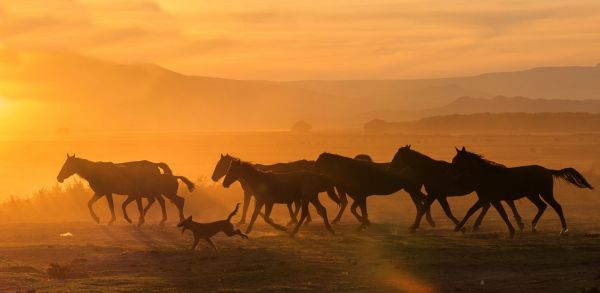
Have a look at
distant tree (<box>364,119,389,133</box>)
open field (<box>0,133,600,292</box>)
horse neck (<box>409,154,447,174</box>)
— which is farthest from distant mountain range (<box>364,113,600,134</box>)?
horse neck (<box>409,154,447,174</box>)

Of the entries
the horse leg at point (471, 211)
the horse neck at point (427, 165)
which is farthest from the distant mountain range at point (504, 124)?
the horse leg at point (471, 211)

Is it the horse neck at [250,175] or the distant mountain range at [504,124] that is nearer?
the horse neck at [250,175]

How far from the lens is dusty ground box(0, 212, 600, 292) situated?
15305 mm

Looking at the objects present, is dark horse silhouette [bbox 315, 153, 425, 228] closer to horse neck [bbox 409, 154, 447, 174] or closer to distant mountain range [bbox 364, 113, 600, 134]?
horse neck [bbox 409, 154, 447, 174]

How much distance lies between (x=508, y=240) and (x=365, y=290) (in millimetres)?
6537

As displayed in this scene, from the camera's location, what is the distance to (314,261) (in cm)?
1750

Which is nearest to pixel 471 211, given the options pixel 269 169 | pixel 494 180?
pixel 494 180

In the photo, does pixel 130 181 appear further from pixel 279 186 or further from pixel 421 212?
pixel 421 212

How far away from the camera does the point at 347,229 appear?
23812mm

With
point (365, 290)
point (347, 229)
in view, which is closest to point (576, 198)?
point (347, 229)

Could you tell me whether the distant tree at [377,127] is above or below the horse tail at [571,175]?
above

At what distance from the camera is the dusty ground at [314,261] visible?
50.2 feet

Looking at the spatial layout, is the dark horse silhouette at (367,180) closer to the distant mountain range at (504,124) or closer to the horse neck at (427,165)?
the horse neck at (427,165)

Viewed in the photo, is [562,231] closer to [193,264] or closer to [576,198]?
[193,264]
